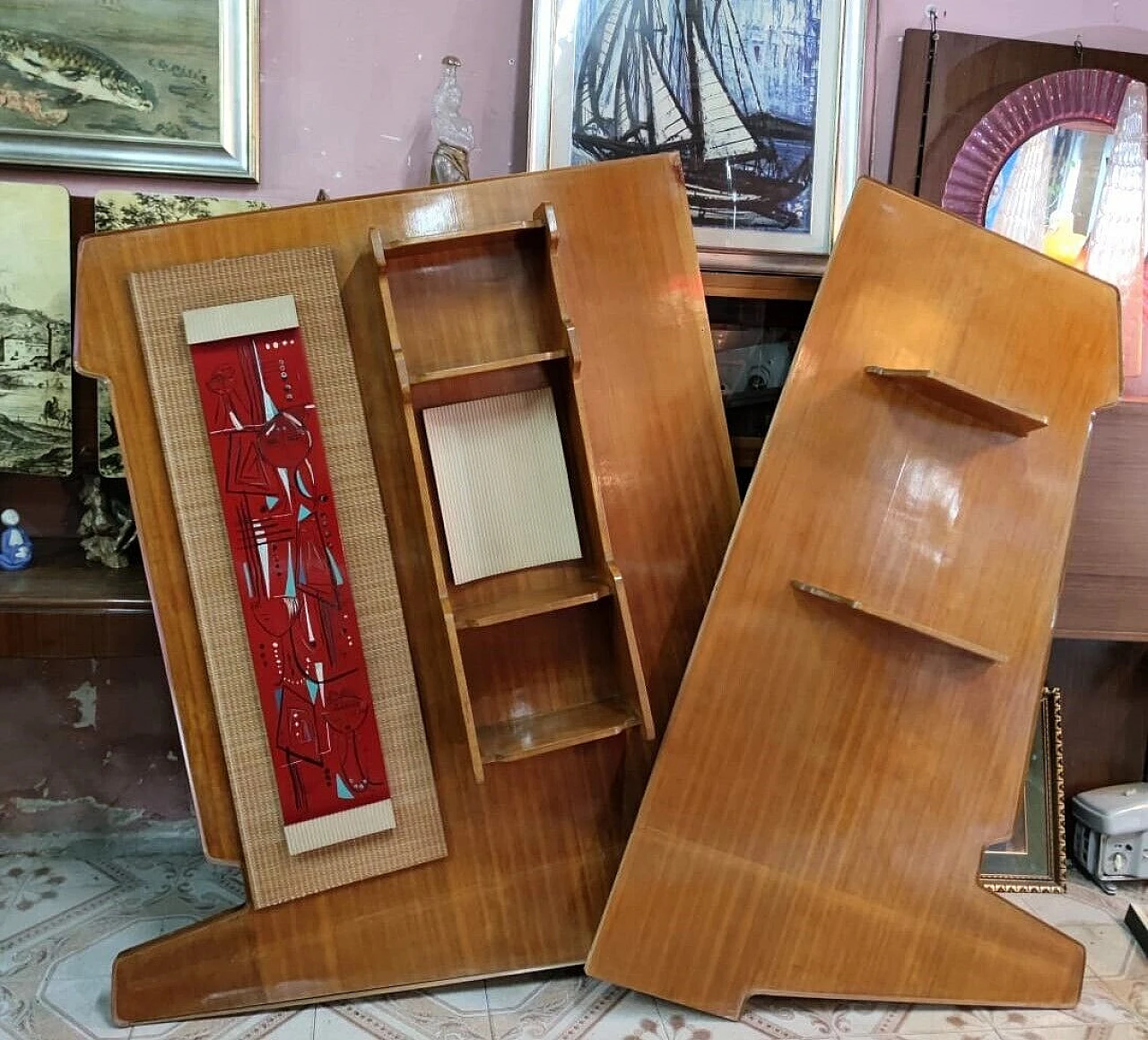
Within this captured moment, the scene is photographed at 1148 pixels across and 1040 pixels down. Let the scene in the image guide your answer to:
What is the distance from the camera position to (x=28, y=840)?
2.13 m

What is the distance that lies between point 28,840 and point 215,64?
5.69 feet

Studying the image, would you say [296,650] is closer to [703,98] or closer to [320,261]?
[320,261]

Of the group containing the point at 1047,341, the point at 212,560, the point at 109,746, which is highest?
the point at 1047,341

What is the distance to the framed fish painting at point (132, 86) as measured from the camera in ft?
6.17

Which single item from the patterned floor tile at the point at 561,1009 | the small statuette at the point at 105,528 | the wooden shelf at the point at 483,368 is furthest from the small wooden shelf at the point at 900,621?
the small statuette at the point at 105,528

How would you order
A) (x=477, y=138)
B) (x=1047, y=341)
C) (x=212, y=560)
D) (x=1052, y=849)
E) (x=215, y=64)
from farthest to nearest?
(x=1052, y=849) → (x=477, y=138) → (x=215, y=64) → (x=1047, y=341) → (x=212, y=560)

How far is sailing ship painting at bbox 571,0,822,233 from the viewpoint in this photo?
2.04 meters

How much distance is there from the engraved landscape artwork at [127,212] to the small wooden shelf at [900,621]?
4.44ft

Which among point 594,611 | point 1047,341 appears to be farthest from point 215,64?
point 1047,341

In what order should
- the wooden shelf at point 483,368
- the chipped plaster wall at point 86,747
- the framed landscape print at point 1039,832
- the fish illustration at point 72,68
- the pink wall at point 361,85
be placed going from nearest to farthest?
the wooden shelf at point 483,368
the fish illustration at point 72,68
the pink wall at point 361,85
the chipped plaster wall at point 86,747
the framed landscape print at point 1039,832

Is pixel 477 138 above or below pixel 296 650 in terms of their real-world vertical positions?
above

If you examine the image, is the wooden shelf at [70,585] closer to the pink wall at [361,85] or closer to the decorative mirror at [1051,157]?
the pink wall at [361,85]

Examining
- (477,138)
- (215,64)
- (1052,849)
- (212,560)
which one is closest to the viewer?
(212,560)

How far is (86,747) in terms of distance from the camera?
2.13 m
